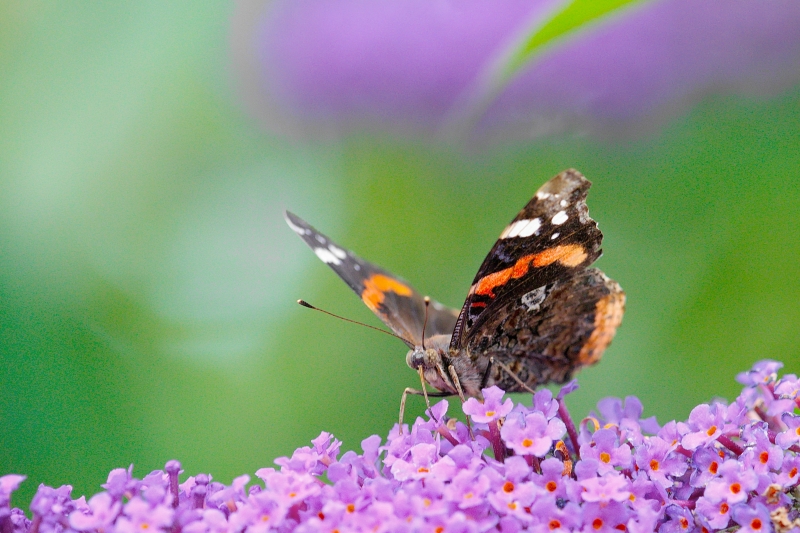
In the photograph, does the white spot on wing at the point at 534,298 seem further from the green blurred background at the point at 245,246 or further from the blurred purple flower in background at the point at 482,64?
the blurred purple flower in background at the point at 482,64

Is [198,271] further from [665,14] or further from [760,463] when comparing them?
[760,463]

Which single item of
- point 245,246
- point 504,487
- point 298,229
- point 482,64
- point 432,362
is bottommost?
point 504,487

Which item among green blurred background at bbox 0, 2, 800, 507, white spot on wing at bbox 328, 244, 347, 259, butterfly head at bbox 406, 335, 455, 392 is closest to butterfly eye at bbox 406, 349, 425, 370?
butterfly head at bbox 406, 335, 455, 392

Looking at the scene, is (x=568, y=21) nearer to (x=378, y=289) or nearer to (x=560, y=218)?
(x=560, y=218)

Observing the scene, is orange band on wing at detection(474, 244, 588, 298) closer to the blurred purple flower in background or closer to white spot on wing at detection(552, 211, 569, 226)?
white spot on wing at detection(552, 211, 569, 226)

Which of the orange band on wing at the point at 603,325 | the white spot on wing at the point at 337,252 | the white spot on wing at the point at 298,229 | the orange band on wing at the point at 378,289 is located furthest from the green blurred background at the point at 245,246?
the white spot on wing at the point at 298,229

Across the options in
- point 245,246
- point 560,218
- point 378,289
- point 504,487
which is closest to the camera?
point 504,487

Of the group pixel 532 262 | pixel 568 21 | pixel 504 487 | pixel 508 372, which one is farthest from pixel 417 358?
pixel 568 21
